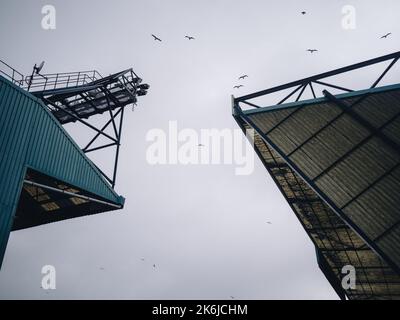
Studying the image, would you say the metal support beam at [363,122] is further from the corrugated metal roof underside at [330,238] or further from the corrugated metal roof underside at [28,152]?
the corrugated metal roof underside at [28,152]

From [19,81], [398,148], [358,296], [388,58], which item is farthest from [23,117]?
[358,296]

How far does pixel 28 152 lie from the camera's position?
41.3 feet

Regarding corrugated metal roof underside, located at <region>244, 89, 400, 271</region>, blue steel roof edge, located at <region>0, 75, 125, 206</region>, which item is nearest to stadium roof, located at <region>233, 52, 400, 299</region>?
corrugated metal roof underside, located at <region>244, 89, 400, 271</region>

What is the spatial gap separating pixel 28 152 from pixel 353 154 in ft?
42.0

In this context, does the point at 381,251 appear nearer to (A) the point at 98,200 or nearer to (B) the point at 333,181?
(B) the point at 333,181

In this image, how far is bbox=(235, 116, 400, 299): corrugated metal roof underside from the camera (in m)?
14.8

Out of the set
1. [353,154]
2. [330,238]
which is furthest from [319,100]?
[330,238]

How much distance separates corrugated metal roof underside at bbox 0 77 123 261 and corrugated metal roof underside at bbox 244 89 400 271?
867cm

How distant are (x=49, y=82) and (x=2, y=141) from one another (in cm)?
579

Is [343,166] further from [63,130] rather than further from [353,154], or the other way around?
[63,130]

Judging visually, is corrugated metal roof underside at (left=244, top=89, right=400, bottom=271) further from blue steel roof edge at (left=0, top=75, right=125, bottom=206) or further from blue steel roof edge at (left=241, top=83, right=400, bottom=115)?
blue steel roof edge at (left=0, top=75, right=125, bottom=206)

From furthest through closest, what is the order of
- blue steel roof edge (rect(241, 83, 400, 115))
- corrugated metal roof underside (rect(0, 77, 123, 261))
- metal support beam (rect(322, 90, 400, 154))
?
blue steel roof edge (rect(241, 83, 400, 115))
corrugated metal roof underside (rect(0, 77, 123, 261))
metal support beam (rect(322, 90, 400, 154))

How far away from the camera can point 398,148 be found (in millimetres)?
11102

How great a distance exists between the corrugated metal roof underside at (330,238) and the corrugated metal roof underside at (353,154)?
1.24 meters
